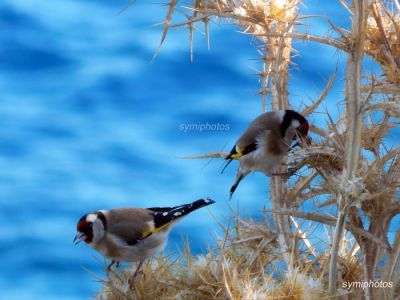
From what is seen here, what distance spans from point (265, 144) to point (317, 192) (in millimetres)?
950

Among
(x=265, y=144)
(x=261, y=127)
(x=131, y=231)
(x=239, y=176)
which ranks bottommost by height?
(x=131, y=231)

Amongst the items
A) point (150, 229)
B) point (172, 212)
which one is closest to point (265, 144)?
point (172, 212)

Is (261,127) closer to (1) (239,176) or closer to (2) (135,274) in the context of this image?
(1) (239,176)

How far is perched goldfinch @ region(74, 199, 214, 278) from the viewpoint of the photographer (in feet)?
27.0

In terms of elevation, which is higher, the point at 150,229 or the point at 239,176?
the point at 239,176

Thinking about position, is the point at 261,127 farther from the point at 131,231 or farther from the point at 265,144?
the point at 131,231

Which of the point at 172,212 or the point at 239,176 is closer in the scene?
the point at 172,212

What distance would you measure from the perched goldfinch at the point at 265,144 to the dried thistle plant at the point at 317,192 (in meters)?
0.30

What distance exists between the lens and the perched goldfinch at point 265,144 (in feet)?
27.2

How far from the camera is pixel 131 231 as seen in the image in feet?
27.3

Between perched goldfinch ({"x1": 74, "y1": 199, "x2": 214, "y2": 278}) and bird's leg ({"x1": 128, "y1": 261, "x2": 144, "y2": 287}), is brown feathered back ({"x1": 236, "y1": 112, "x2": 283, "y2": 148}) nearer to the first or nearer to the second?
perched goldfinch ({"x1": 74, "y1": 199, "x2": 214, "y2": 278})

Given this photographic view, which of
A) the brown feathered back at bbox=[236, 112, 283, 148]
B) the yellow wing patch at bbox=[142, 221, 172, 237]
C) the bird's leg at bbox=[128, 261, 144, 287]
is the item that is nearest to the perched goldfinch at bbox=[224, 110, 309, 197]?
the brown feathered back at bbox=[236, 112, 283, 148]

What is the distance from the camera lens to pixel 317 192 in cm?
761

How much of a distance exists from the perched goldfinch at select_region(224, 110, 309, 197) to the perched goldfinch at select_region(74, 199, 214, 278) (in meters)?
0.80
